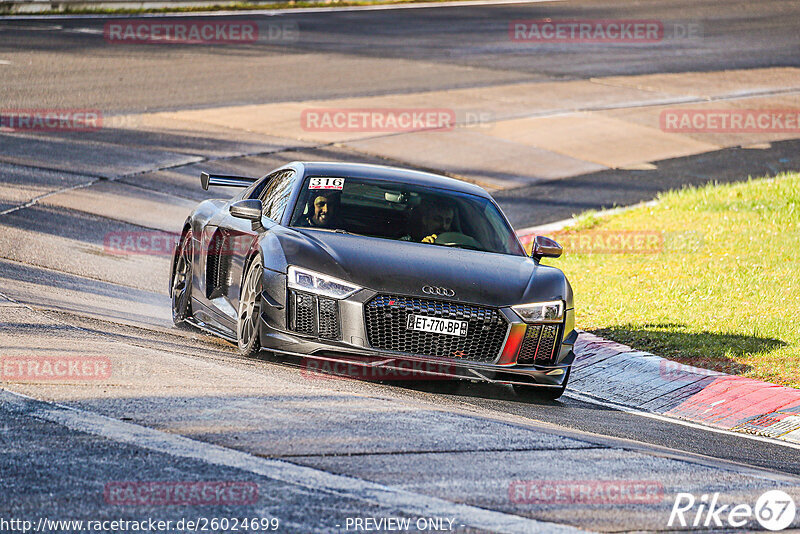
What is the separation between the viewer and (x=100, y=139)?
→ 19469 millimetres

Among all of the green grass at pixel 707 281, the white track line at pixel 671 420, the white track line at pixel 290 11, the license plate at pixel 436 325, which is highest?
the white track line at pixel 290 11

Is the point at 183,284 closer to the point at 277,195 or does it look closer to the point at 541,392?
the point at 277,195

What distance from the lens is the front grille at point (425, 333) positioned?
760 centimetres

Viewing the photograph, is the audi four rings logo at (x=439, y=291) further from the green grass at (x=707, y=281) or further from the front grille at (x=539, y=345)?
the green grass at (x=707, y=281)

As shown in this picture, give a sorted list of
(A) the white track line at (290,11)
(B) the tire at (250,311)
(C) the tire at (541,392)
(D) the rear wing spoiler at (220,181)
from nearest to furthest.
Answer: (B) the tire at (250,311) < (C) the tire at (541,392) < (D) the rear wing spoiler at (220,181) < (A) the white track line at (290,11)

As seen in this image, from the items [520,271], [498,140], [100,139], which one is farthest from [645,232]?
[100,139]

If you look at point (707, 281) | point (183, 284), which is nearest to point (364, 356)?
point (183, 284)

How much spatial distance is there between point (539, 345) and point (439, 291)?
2.84ft

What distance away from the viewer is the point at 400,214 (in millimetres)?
8961

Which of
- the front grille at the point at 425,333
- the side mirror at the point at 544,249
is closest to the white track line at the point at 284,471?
the front grille at the point at 425,333

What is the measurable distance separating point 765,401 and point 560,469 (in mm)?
3632

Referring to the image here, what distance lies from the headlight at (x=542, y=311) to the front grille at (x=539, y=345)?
0.17ft

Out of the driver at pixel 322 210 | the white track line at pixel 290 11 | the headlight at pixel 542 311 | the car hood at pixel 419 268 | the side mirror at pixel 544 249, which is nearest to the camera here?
the car hood at pixel 419 268

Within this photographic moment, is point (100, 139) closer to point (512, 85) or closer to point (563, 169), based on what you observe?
point (563, 169)
